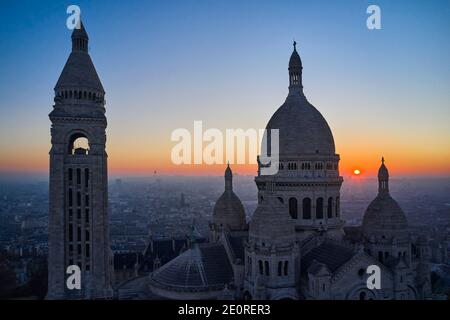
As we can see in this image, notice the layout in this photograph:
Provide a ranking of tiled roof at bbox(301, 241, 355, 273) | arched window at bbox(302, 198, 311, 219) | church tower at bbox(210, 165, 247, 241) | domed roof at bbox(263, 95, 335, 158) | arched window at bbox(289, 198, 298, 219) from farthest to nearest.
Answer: church tower at bbox(210, 165, 247, 241), domed roof at bbox(263, 95, 335, 158), arched window at bbox(289, 198, 298, 219), arched window at bbox(302, 198, 311, 219), tiled roof at bbox(301, 241, 355, 273)

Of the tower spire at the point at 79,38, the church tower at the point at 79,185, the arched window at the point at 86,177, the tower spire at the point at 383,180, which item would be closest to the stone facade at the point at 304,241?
the tower spire at the point at 383,180

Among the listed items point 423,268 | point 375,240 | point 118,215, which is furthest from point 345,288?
point 118,215

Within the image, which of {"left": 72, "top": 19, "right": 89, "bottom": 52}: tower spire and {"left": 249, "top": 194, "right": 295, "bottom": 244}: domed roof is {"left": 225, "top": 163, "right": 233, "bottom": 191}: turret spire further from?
{"left": 72, "top": 19, "right": 89, "bottom": 52}: tower spire

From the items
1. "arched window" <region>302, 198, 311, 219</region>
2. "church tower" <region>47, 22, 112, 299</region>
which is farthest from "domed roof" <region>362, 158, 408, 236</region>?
"church tower" <region>47, 22, 112, 299</region>

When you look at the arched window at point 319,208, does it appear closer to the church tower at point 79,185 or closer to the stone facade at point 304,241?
the stone facade at point 304,241

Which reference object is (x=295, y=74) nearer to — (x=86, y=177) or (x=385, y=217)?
(x=385, y=217)

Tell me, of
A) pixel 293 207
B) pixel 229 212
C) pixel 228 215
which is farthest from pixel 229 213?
pixel 293 207

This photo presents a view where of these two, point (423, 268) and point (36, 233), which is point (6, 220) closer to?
point (36, 233)
